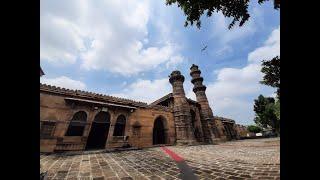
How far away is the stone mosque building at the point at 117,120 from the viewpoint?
12.1 meters

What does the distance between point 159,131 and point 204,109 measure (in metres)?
8.13

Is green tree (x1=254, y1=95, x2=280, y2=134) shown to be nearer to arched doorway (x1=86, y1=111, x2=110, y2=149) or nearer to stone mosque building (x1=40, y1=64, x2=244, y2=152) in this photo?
stone mosque building (x1=40, y1=64, x2=244, y2=152)

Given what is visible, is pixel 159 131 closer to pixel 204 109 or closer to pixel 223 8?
pixel 204 109

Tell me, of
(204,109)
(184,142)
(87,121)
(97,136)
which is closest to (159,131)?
(184,142)

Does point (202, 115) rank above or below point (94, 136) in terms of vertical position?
above

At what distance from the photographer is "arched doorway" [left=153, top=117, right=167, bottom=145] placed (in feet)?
64.0

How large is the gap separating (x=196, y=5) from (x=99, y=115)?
494 inches

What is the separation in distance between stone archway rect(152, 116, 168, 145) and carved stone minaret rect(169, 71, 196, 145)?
1413mm

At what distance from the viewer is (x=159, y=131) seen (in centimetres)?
2005

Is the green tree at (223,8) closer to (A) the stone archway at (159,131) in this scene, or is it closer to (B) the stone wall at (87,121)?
(B) the stone wall at (87,121)
